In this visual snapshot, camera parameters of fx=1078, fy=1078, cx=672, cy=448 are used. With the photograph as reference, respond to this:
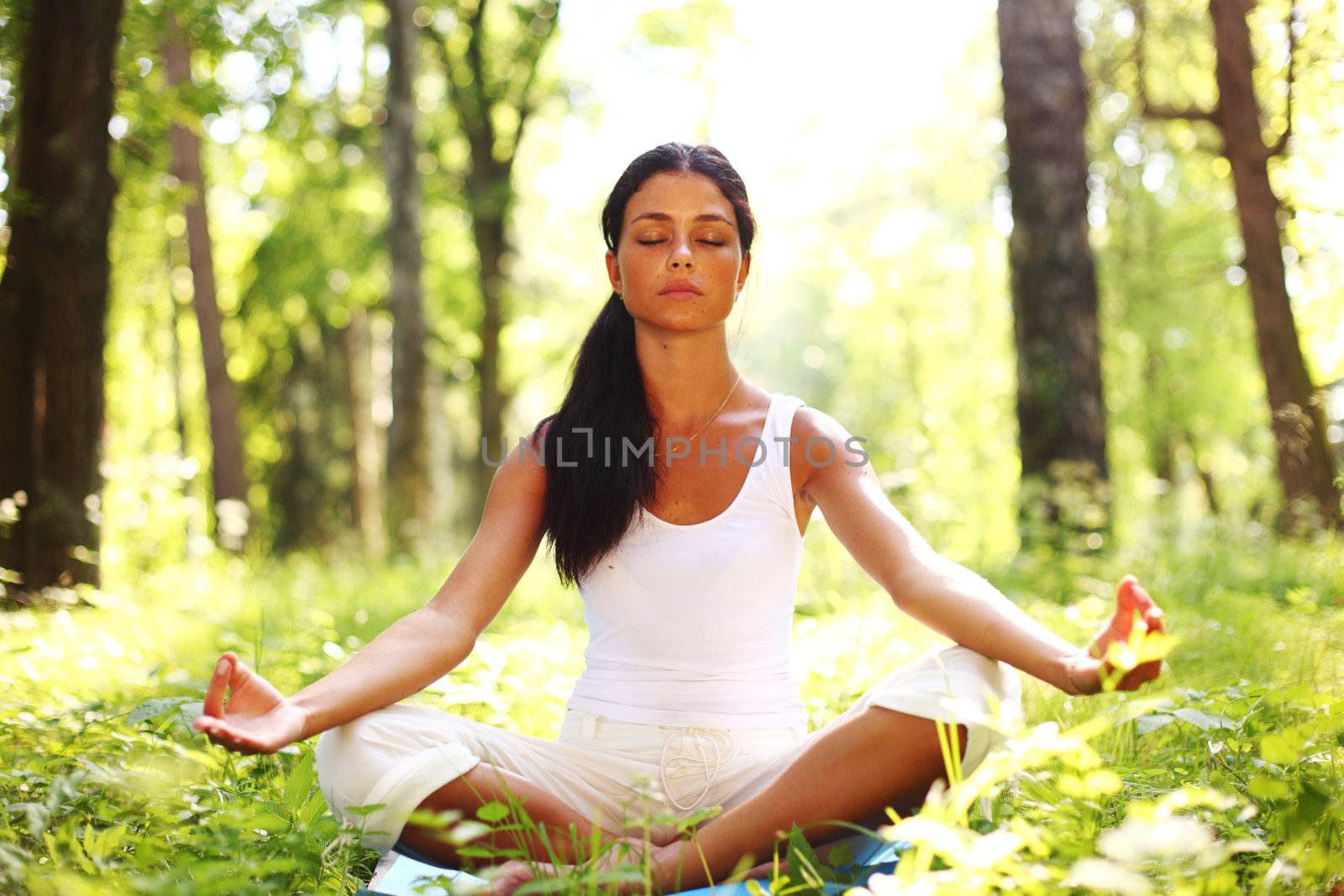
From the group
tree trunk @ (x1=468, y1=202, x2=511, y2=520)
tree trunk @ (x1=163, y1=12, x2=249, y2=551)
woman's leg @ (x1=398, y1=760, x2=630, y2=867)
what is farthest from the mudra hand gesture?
tree trunk @ (x1=468, y1=202, x2=511, y2=520)

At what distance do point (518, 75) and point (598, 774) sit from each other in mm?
15562

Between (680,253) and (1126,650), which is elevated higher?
(680,253)

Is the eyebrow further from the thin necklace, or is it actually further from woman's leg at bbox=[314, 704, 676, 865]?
woman's leg at bbox=[314, 704, 676, 865]

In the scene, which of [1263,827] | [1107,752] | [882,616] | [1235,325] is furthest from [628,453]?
[1235,325]

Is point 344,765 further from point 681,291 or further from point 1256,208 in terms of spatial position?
point 1256,208

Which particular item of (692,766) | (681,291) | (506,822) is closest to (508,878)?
(506,822)

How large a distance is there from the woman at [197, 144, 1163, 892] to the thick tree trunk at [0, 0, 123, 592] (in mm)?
4428

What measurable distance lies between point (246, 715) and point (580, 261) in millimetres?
19374

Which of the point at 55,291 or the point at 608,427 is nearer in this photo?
the point at 608,427

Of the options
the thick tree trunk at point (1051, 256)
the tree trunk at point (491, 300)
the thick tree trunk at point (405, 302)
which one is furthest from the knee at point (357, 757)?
the tree trunk at point (491, 300)

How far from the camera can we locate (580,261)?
69.4ft

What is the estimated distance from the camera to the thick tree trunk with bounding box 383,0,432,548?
38.7 ft

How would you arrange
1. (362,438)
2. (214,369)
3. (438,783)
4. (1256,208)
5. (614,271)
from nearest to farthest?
(438,783)
(614,271)
(1256,208)
(214,369)
(362,438)

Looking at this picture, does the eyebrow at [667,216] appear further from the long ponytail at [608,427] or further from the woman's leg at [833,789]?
the woman's leg at [833,789]
